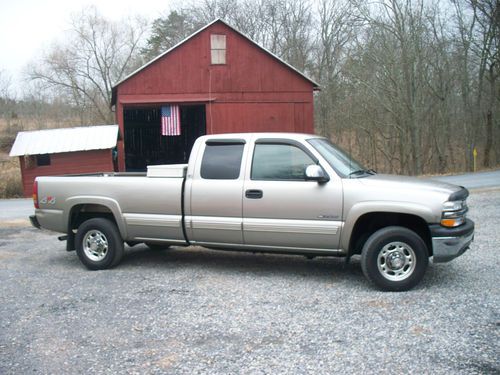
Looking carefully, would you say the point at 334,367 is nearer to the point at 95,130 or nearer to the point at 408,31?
the point at 95,130

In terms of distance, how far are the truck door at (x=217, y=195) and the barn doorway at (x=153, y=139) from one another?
63.8ft

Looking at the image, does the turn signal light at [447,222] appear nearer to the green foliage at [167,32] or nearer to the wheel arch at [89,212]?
the wheel arch at [89,212]

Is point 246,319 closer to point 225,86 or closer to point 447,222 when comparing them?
point 447,222

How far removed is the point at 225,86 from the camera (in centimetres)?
2133

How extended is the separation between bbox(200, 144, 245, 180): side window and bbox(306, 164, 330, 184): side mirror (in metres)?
1.02

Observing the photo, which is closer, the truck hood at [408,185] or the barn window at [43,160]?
the truck hood at [408,185]

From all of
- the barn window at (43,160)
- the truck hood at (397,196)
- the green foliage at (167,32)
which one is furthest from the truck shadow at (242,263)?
the green foliage at (167,32)

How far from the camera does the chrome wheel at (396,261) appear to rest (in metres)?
5.71

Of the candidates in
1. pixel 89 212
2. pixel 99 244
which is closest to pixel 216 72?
pixel 89 212

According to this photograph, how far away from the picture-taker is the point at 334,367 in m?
3.87

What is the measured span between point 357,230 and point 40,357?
373cm

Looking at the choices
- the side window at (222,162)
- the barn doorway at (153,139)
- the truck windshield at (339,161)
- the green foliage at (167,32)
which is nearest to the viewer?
the truck windshield at (339,161)

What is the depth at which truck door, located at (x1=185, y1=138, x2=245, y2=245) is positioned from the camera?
21.1ft

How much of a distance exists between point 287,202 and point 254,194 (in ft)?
1.48
